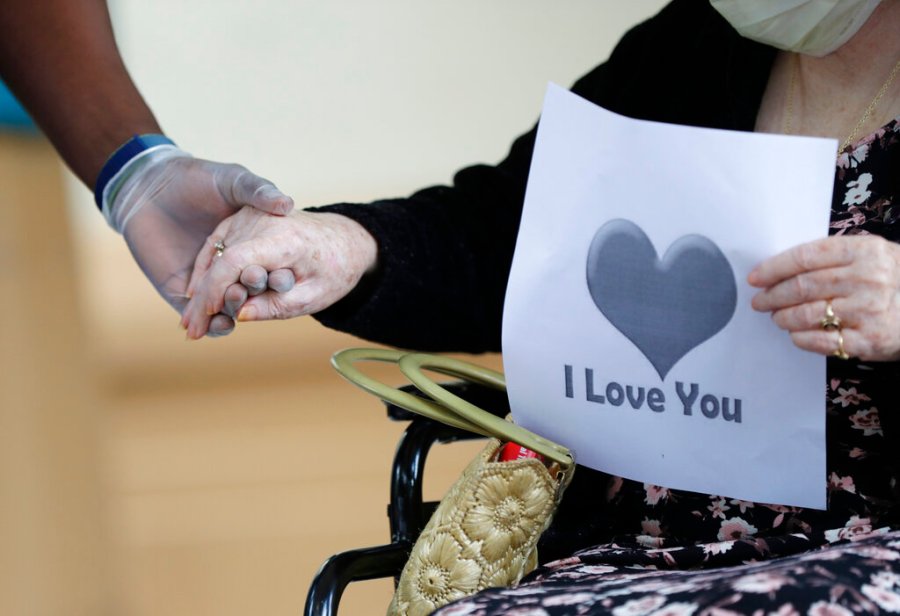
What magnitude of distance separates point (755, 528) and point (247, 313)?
1.63ft

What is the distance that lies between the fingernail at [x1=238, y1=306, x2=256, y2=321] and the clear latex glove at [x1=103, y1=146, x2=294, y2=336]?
0.12m

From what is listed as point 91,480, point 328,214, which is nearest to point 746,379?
point 328,214

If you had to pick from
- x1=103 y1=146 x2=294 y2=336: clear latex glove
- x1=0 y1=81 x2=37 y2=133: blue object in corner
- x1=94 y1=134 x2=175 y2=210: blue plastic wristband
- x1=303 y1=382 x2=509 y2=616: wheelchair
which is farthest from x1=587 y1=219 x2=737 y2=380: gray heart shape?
x1=0 y1=81 x2=37 y2=133: blue object in corner

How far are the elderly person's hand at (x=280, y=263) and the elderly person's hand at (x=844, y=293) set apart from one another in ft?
1.44

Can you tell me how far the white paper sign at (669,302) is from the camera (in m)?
0.86

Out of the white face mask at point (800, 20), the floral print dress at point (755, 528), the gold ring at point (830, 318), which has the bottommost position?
the floral print dress at point (755, 528)

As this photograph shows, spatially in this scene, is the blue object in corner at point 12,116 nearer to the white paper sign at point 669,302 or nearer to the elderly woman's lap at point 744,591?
the white paper sign at point 669,302

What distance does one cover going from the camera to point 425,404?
954mm

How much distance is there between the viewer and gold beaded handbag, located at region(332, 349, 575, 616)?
87 centimetres

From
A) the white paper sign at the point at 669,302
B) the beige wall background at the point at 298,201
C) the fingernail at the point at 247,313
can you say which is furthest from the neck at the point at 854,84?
the beige wall background at the point at 298,201

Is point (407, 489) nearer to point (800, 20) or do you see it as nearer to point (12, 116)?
point (800, 20)

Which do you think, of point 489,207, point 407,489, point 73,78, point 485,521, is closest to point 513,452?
point 485,521

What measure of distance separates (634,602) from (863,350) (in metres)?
0.27

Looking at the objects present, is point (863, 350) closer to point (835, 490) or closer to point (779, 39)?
point (835, 490)
